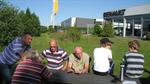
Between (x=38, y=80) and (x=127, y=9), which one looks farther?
(x=127, y=9)

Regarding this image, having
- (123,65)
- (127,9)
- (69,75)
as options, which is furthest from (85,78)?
(127,9)

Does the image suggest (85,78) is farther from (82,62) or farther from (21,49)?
(21,49)

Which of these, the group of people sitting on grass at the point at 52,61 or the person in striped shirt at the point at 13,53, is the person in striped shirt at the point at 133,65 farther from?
the person in striped shirt at the point at 13,53

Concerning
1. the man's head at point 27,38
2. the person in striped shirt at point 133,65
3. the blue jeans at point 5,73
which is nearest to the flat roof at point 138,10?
the man's head at point 27,38

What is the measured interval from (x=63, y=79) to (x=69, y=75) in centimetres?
42

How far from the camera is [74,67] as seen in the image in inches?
306

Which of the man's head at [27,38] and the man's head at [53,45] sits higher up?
the man's head at [27,38]

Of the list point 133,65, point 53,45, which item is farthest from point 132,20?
point 133,65

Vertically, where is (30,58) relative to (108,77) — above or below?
above

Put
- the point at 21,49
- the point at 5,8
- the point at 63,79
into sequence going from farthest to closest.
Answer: the point at 5,8
the point at 21,49
the point at 63,79

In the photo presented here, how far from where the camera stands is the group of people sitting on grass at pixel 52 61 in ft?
16.8

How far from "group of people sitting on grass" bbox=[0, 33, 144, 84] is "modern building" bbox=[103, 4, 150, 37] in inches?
1935

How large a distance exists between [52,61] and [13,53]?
1.22 m

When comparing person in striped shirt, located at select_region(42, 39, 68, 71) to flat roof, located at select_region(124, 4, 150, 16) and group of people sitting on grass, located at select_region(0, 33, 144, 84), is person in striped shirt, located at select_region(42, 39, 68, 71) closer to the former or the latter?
group of people sitting on grass, located at select_region(0, 33, 144, 84)
